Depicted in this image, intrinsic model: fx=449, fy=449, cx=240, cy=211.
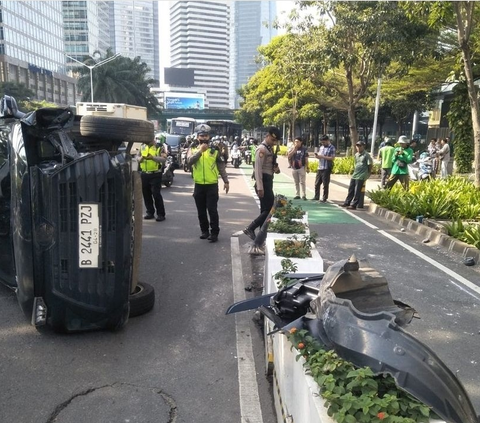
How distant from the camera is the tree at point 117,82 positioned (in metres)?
72.2

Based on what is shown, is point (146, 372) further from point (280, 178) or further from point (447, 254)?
point (280, 178)

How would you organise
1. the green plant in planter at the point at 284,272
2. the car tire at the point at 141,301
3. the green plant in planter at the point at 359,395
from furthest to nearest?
the car tire at the point at 141,301 → the green plant in planter at the point at 284,272 → the green plant in planter at the point at 359,395

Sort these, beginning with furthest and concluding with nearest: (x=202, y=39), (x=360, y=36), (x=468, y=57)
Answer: (x=202, y=39), (x=360, y=36), (x=468, y=57)

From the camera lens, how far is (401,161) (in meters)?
11.6

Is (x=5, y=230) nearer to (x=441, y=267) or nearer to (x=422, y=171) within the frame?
(x=441, y=267)

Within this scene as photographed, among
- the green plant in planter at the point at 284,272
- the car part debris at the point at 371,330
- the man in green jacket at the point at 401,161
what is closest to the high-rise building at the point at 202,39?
the man in green jacket at the point at 401,161

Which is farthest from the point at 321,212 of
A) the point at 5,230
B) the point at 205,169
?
the point at 5,230

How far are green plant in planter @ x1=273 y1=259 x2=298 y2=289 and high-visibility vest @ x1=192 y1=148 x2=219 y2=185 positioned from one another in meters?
3.46

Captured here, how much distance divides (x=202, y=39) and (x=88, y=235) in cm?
16481

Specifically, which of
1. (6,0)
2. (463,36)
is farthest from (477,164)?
(6,0)

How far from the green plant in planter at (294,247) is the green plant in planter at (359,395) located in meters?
2.14

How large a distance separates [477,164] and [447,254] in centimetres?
392

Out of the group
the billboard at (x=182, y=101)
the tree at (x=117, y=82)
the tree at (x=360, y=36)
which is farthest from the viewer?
the billboard at (x=182, y=101)

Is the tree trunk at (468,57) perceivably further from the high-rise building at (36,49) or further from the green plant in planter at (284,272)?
the high-rise building at (36,49)
